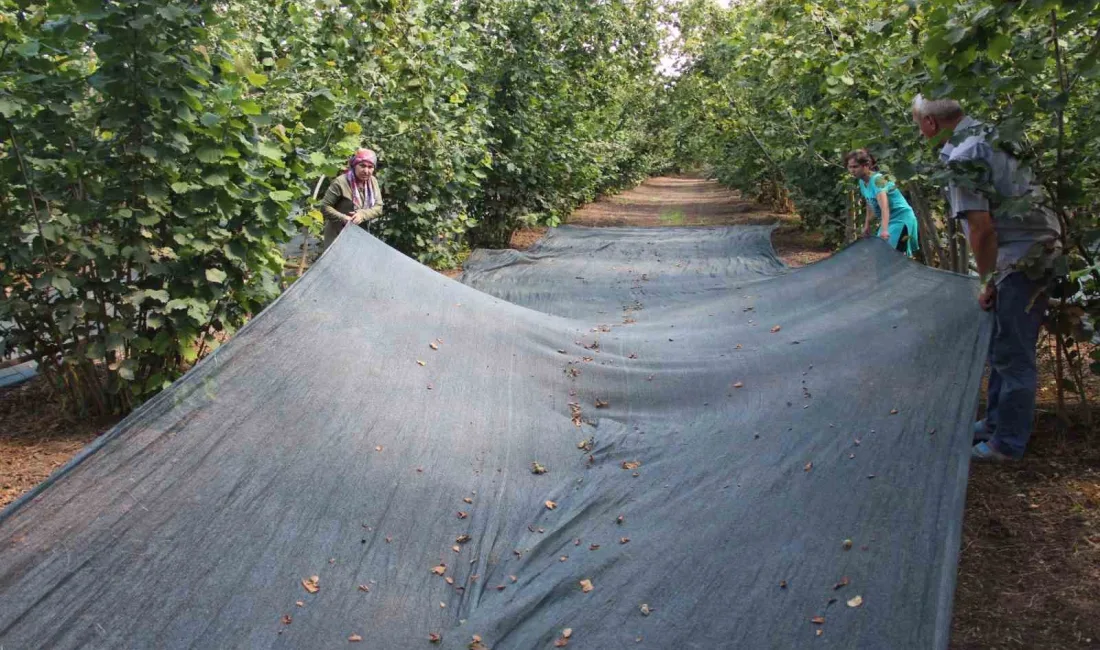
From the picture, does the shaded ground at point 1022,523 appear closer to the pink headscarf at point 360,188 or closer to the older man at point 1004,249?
the older man at point 1004,249

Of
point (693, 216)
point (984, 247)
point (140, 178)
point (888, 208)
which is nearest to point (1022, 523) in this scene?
point (984, 247)

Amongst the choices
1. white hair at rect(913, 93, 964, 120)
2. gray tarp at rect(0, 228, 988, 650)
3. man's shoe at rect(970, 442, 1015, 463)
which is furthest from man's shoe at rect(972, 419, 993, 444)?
white hair at rect(913, 93, 964, 120)

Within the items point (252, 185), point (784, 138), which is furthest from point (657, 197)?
point (252, 185)

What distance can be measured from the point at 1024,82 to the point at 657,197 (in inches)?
1076


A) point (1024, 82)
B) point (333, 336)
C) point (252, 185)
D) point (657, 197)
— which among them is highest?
point (1024, 82)

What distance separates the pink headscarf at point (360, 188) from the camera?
743cm

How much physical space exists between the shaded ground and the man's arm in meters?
0.77

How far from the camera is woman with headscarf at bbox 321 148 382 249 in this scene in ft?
24.3

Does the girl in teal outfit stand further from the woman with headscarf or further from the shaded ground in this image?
the woman with headscarf

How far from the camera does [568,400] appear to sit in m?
4.79

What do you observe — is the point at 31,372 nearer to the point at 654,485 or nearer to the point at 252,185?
the point at 252,185

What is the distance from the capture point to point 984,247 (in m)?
3.87

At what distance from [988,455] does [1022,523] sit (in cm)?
52

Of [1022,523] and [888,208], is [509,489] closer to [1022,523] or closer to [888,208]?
[1022,523]
